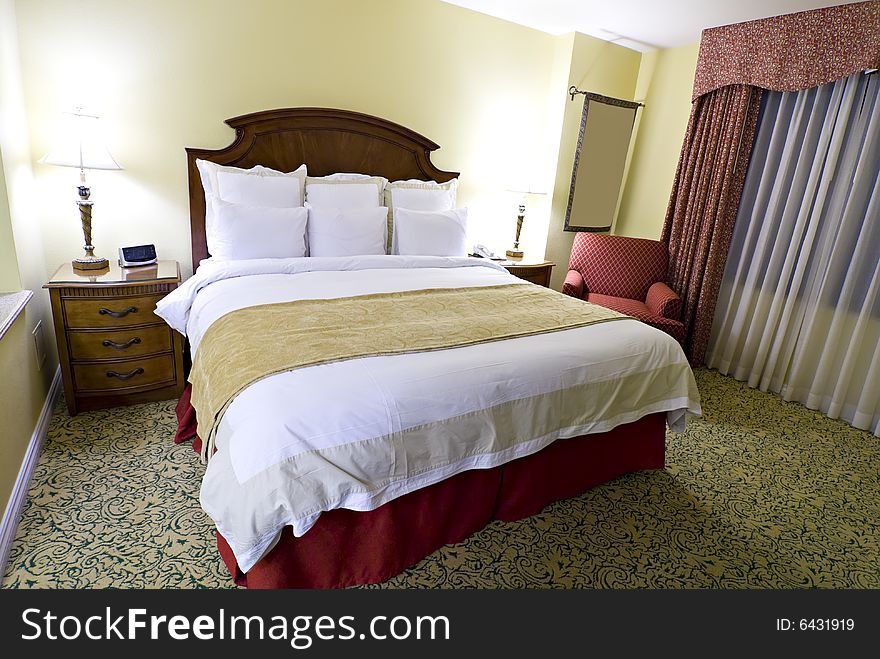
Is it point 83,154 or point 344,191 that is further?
point 344,191

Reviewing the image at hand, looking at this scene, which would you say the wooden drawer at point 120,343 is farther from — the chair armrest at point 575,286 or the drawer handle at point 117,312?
the chair armrest at point 575,286

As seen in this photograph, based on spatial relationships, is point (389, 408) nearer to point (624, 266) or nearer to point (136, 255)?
point (136, 255)

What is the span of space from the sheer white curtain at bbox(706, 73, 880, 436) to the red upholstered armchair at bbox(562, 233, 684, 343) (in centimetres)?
54

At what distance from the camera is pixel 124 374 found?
2.67 metres

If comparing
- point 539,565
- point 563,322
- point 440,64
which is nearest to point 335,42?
point 440,64

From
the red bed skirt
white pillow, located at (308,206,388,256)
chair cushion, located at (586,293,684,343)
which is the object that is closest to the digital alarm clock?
white pillow, located at (308,206,388,256)

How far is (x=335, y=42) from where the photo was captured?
329 centimetres

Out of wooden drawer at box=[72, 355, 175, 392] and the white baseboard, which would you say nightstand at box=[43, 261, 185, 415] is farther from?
the white baseboard

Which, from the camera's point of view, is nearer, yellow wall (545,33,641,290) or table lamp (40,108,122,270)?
table lamp (40,108,122,270)

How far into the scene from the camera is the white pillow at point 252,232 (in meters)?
2.79

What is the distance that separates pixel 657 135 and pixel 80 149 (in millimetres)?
4150

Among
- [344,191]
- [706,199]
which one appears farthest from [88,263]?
[706,199]

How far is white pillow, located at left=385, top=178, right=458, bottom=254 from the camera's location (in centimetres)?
343

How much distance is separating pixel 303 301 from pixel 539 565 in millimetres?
1443
